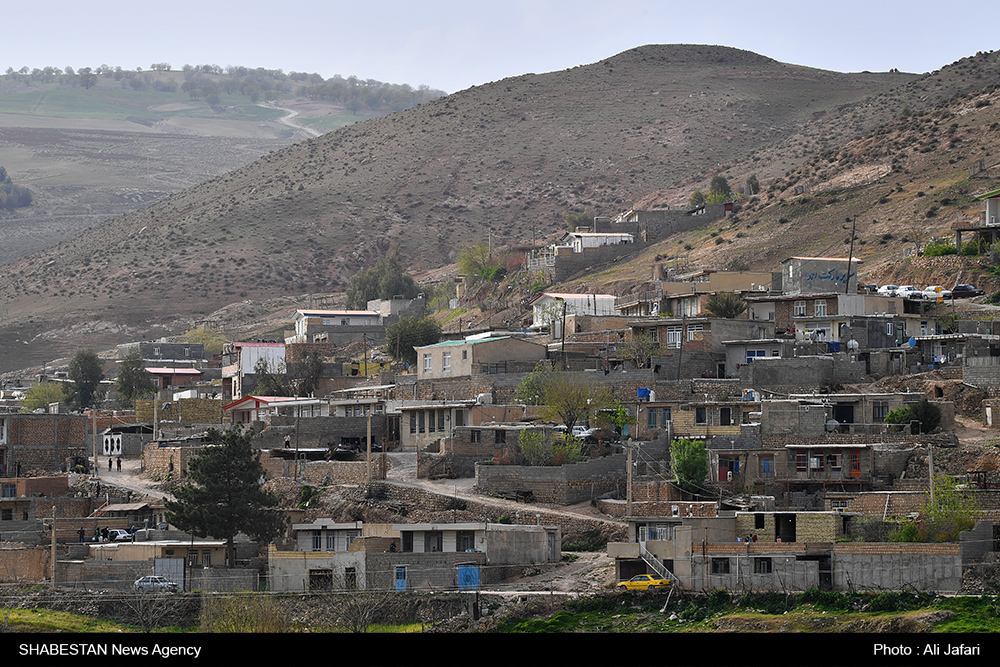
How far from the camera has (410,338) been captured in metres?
73.6

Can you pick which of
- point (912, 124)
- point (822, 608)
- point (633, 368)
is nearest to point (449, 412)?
point (633, 368)

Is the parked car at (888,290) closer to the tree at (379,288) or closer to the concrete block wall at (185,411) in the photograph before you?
the concrete block wall at (185,411)

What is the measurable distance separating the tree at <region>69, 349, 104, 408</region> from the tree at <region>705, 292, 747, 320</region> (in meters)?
34.3

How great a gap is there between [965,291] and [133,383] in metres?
39.8

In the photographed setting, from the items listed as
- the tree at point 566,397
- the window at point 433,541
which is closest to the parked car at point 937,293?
the tree at point 566,397

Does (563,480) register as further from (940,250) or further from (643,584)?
(940,250)

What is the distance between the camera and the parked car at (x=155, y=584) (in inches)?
1673

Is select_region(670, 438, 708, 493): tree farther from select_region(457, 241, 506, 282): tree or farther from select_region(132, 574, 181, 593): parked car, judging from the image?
select_region(457, 241, 506, 282): tree

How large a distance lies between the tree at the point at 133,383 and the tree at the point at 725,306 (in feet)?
94.6

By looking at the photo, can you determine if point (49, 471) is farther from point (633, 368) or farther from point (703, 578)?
point (703, 578)

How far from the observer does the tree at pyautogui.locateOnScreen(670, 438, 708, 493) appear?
4609 cm

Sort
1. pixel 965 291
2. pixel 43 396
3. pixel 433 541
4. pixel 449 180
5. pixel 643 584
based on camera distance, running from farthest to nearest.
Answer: pixel 449 180 < pixel 43 396 < pixel 965 291 < pixel 433 541 < pixel 643 584

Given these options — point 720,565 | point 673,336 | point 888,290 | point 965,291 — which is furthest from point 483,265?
point 720,565

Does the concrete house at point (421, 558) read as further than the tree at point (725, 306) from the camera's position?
No
